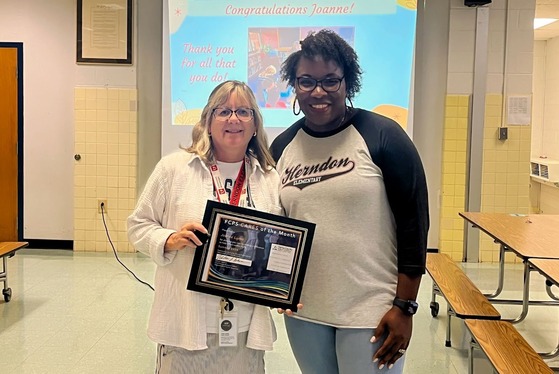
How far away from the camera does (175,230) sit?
175 cm

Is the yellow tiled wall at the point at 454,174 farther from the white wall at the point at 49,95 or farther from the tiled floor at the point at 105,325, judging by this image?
the white wall at the point at 49,95

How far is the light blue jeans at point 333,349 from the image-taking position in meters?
1.65

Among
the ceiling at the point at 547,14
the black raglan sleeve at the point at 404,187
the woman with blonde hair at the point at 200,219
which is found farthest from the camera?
the ceiling at the point at 547,14

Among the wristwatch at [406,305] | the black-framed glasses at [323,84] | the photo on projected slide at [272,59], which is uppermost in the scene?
the photo on projected slide at [272,59]

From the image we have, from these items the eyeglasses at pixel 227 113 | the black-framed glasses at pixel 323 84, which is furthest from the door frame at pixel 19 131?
the black-framed glasses at pixel 323 84

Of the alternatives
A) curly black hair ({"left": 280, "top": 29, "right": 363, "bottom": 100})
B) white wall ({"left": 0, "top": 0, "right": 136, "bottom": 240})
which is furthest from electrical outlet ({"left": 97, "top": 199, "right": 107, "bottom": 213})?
curly black hair ({"left": 280, "top": 29, "right": 363, "bottom": 100})

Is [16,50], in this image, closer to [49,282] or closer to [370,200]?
[49,282]

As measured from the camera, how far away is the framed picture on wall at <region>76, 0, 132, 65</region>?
223 inches

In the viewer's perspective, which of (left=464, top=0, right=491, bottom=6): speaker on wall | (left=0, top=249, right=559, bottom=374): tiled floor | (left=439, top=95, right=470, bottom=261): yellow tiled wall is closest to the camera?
(left=0, top=249, right=559, bottom=374): tiled floor

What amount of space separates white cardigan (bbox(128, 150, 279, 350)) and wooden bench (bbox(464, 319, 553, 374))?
1056mm

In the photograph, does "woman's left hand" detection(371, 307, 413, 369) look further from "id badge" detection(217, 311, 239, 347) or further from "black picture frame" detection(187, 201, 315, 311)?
"id badge" detection(217, 311, 239, 347)

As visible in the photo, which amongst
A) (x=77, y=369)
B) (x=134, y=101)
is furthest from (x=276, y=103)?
(x=77, y=369)

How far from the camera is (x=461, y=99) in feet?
18.5

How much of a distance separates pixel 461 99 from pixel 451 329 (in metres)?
2.65
